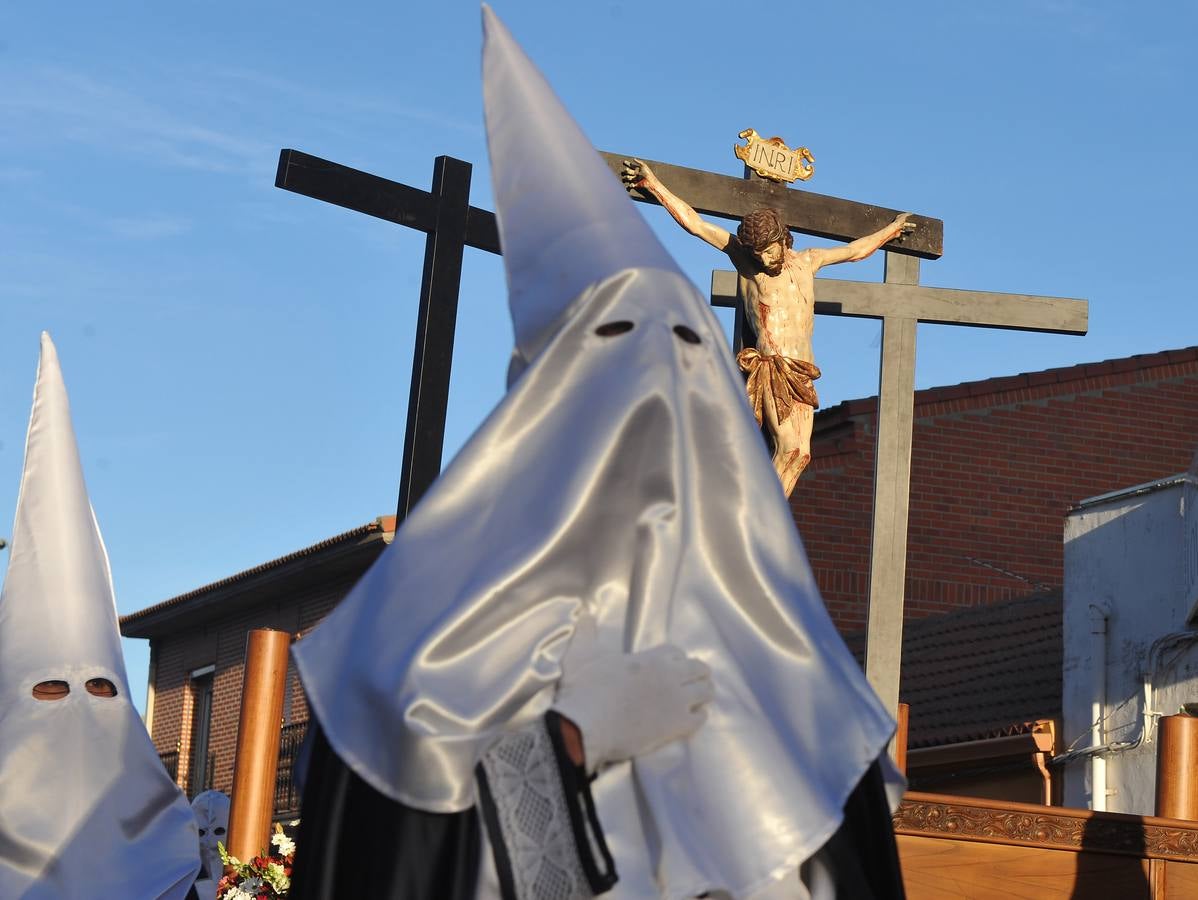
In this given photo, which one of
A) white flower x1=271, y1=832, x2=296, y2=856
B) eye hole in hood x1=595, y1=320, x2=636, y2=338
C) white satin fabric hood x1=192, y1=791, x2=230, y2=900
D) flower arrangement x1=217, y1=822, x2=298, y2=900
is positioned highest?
eye hole in hood x1=595, y1=320, x2=636, y2=338

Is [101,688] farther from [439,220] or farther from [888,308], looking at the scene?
[888,308]

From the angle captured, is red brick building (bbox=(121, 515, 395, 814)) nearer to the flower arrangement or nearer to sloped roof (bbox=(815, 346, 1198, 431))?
sloped roof (bbox=(815, 346, 1198, 431))

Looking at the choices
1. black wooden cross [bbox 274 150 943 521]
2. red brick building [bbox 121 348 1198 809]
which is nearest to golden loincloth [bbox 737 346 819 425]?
black wooden cross [bbox 274 150 943 521]

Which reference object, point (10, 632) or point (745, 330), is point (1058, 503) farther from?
point (10, 632)

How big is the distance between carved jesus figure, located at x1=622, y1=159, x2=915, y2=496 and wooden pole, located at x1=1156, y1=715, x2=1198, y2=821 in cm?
200

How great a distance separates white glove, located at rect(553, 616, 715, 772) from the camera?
2.60 m

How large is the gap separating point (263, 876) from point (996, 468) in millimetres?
13306

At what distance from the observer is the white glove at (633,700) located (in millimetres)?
2602

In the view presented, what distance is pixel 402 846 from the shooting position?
102 inches

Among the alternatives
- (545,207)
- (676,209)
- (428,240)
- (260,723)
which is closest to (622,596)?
(545,207)

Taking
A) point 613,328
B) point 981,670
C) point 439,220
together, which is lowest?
point 981,670

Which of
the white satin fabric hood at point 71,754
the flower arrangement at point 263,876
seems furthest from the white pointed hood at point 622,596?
the flower arrangement at point 263,876

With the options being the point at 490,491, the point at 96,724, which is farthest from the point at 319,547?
the point at 490,491

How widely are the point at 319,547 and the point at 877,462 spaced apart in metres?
12.1
